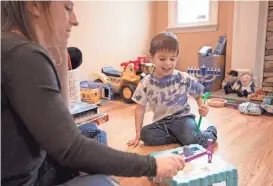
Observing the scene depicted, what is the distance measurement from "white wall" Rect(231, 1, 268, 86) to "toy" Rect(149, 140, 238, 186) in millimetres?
1742

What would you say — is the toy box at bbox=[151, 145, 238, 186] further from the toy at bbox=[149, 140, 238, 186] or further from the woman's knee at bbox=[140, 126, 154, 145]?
the woman's knee at bbox=[140, 126, 154, 145]

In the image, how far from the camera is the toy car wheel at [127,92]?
210cm

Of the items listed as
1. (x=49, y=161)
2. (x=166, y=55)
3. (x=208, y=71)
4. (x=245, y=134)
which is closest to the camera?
(x=49, y=161)

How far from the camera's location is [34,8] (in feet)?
1.42

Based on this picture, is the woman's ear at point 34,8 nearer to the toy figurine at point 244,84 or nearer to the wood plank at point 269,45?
the toy figurine at point 244,84

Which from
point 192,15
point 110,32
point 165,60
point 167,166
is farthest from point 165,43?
point 192,15

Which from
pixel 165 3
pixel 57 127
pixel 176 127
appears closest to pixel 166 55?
pixel 176 127

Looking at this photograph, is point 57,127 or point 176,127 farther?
point 176,127

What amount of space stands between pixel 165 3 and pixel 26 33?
8.87ft

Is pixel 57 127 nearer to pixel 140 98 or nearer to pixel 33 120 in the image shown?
pixel 33 120

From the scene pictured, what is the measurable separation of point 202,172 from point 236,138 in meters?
0.66

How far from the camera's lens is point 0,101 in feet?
1.30

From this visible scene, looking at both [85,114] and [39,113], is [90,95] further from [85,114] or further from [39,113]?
A: [39,113]

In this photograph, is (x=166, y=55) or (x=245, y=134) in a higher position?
(x=166, y=55)
